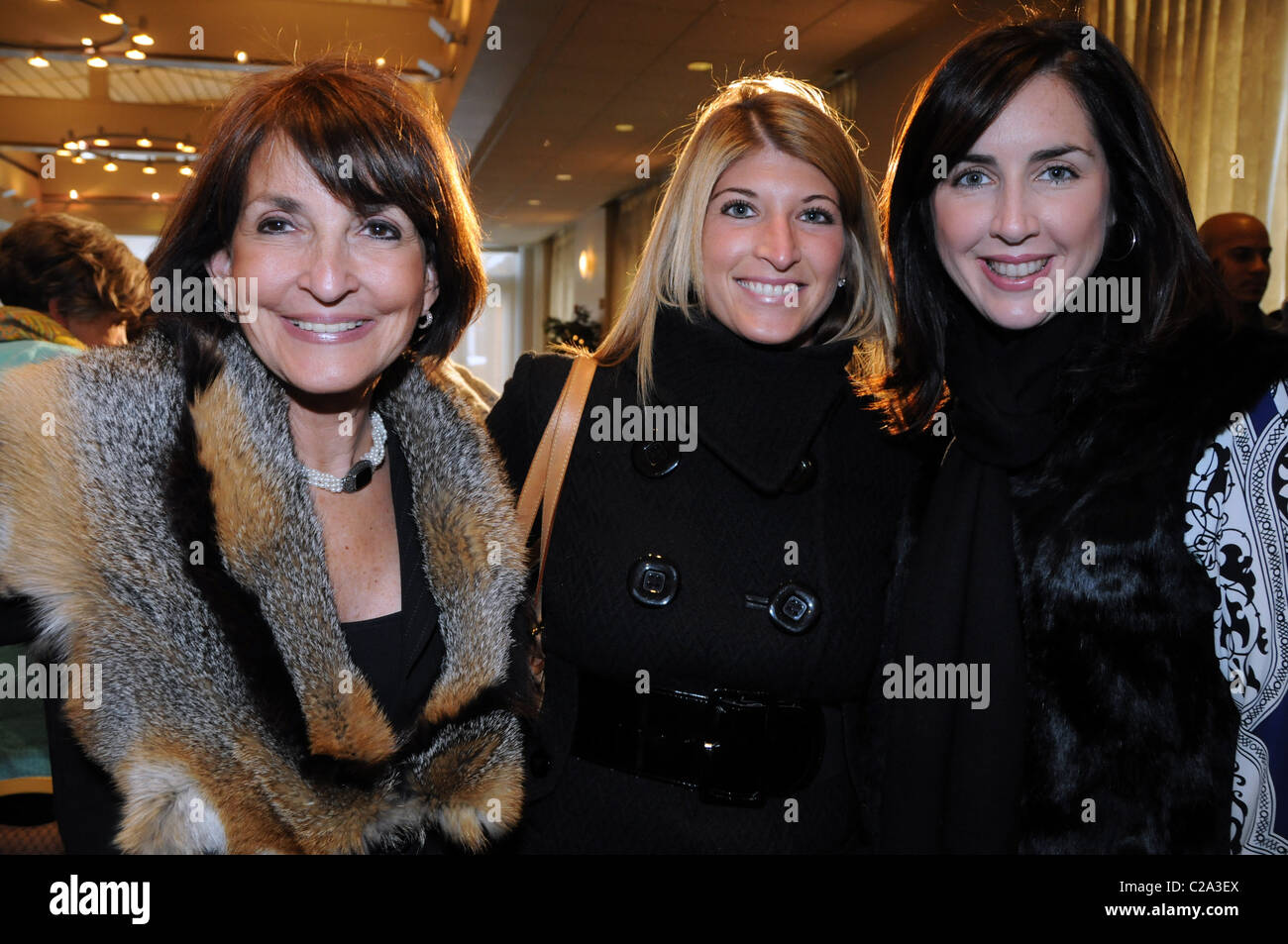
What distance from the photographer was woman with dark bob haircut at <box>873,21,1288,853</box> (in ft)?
4.82

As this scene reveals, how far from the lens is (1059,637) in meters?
1.59

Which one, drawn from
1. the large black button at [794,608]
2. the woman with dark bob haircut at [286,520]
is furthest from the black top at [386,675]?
the large black button at [794,608]

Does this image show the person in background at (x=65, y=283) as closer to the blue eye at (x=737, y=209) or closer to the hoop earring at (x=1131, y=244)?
the blue eye at (x=737, y=209)

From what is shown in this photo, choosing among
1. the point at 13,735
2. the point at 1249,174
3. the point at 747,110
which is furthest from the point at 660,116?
the point at 13,735

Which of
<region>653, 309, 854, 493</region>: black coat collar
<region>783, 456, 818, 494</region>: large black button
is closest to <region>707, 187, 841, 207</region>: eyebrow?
<region>653, 309, 854, 493</region>: black coat collar

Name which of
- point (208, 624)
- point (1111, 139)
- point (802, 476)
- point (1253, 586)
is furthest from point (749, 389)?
point (208, 624)

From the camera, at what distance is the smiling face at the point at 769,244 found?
6.24 ft

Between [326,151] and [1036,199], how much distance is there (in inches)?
47.1

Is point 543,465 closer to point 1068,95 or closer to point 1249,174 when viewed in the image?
point 1068,95

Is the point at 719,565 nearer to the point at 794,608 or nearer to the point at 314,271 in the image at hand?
the point at 794,608

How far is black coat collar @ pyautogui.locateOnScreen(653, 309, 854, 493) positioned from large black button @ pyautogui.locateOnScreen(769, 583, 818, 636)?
7.6 inches

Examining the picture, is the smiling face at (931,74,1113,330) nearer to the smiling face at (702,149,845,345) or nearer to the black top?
the smiling face at (702,149,845,345)

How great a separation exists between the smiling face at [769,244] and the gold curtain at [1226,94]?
340 centimetres
